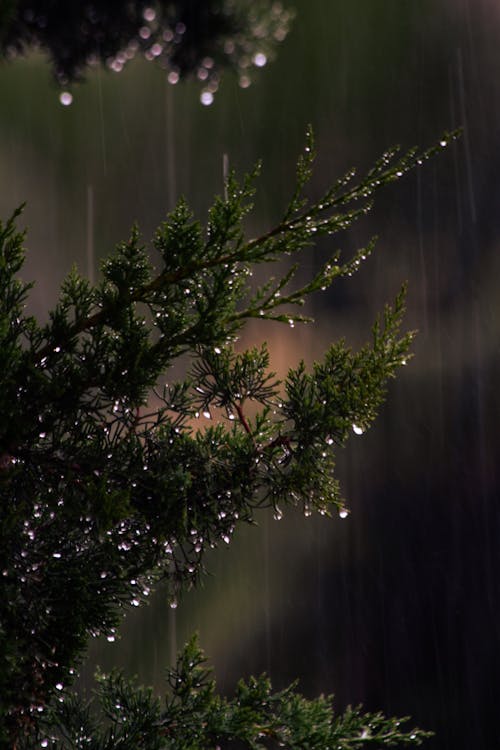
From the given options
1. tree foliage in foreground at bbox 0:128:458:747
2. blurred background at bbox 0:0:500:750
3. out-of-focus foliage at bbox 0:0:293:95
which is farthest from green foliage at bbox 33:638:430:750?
blurred background at bbox 0:0:500:750

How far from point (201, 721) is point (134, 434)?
12.7 inches

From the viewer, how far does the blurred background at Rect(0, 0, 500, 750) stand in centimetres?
287

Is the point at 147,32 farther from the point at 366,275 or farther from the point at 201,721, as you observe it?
the point at 366,275

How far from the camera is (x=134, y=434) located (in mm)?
758

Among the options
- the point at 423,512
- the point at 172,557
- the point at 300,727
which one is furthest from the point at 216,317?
the point at 423,512

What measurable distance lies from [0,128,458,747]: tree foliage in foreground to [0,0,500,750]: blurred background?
2.11 metres

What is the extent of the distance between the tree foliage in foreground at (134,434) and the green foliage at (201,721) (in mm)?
106

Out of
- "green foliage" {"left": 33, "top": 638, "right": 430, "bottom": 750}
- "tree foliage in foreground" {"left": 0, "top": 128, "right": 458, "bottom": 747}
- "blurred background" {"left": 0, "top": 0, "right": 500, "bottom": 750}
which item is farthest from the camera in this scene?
"blurred background" {"left": 0, "top": 0, "right": 500, "bottom": 750}

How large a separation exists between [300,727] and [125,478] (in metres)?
0.36

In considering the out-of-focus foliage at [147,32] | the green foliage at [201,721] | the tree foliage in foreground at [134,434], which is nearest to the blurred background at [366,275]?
the out-of-focus foliage at [147,32]

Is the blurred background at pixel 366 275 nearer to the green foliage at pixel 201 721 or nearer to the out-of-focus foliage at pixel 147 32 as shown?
the out-of-focus foliage at pixel 147 32

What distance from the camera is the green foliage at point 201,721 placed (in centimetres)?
80

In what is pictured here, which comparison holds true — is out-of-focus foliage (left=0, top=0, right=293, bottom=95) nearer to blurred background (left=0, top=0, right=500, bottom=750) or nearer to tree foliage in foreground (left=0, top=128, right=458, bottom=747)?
tree foliage in foreground (left=0, top=128, right=458, bottom=747)

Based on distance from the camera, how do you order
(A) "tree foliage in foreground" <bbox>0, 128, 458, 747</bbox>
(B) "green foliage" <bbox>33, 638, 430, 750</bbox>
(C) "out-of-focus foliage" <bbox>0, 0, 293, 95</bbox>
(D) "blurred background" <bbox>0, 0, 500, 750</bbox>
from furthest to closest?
1. (D) "blurred background" <bbox>0, 0, 500, 750</bbox>
2. (C) "out-of-focus foliage" <bbox>0, 0, 293, 95</bbox>
3. (B) "green foliage" <bbox>33, 638, 430, 750</bbox>
4. (A) "tree foliage in foreground" <bbox>0, 128, 458, 747</bbox>
